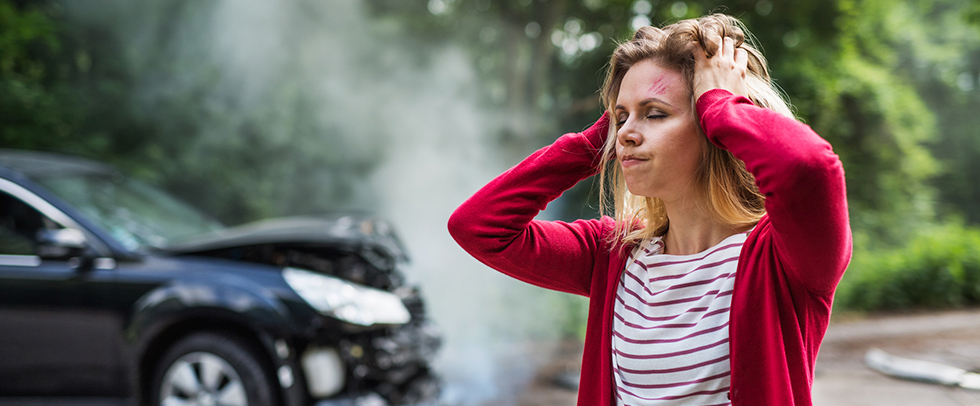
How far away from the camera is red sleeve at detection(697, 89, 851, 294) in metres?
1.07

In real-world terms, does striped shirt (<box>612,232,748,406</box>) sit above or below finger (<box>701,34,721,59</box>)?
below

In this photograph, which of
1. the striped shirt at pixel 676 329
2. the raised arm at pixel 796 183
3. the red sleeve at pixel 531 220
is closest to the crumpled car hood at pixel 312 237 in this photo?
the red sleeve at pixel 531 220

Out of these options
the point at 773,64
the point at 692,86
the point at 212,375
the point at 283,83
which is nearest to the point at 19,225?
the point at 212,375

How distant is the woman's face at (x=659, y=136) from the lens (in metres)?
1.34

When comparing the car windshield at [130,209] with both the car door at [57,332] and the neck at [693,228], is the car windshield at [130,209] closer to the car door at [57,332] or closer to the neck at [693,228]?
the car door at [57,332]

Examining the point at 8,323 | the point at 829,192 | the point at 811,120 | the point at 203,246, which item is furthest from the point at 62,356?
the point at 811,120

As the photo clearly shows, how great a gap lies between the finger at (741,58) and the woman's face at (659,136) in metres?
0.11

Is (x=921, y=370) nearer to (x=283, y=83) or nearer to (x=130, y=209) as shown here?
(x=130, y=209)

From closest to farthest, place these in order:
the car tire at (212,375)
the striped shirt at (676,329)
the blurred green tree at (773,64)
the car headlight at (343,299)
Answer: the striped shirt at (676,329) → the car tire at (212,375) → the car headlight at (343,299) → the blurred green tree at (773,64)

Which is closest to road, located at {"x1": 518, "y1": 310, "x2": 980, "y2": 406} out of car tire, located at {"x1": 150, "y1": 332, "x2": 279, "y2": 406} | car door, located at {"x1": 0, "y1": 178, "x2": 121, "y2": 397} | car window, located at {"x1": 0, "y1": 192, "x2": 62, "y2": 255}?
car tire, located at {"x1": 150, "y1": 332, "x2": 279, "y2": 406}

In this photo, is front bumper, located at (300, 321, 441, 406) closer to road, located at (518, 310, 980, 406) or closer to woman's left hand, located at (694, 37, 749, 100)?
road, located at (518, 310, 980, 406)

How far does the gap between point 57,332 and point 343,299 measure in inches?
58.2

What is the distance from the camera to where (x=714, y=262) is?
1329mm

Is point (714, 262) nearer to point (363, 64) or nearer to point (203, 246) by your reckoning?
point (203, 246)
